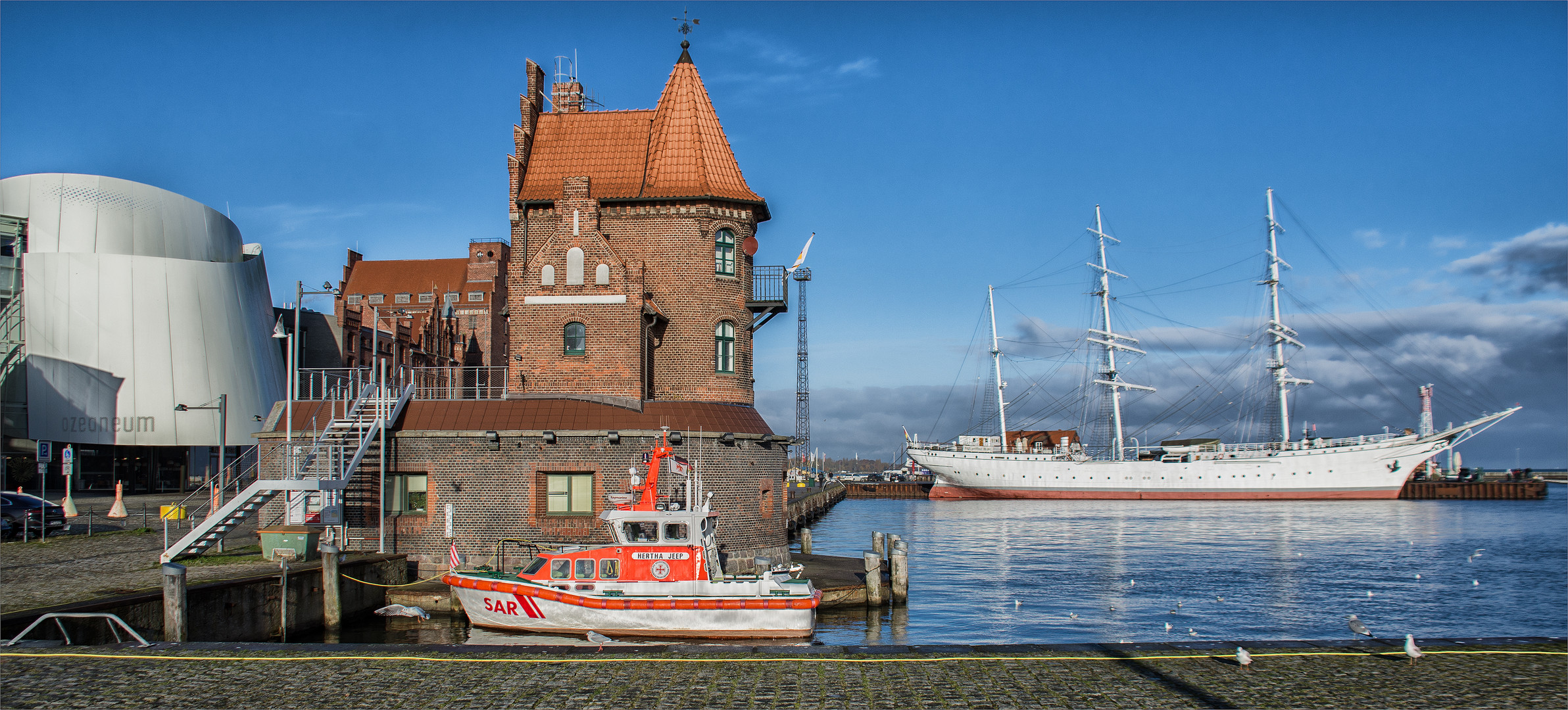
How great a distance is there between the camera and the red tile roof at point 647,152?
3209 cm

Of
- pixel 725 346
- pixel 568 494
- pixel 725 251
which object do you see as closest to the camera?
pixel 568 494

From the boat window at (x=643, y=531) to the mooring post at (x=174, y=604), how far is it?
874 cm

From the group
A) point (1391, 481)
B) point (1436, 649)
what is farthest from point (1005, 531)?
point (1391, 481)

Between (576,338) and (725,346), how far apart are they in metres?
4.86

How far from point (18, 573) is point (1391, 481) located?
115 meters

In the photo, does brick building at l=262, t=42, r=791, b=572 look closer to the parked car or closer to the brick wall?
the brick wall

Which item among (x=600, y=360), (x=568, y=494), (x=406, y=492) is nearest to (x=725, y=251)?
(x=600, y=360)

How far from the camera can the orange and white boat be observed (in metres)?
21.7

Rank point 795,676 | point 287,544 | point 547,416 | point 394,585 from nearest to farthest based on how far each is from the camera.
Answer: point 795,676, point 287,544, point 394,585, point 547,416

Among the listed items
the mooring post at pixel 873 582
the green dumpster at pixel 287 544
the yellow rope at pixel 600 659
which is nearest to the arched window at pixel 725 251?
the mooring post at pixel 873 582

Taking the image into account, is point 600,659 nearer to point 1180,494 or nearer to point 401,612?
point 401,612

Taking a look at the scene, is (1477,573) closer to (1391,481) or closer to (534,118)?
(534,118)

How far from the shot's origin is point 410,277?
108 metres

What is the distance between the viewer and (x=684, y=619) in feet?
71.2
